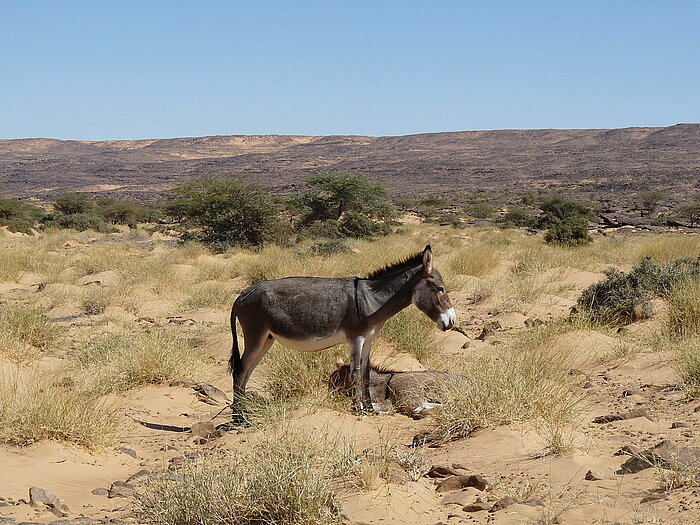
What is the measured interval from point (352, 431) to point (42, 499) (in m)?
2.50

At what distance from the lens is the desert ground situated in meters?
4.35

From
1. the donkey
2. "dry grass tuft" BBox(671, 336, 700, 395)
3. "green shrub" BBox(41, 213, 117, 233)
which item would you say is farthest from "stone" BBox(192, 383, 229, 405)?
"green shrub" BBox(41, 213, 117, 233)

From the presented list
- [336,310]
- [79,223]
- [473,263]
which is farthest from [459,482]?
[79,223]

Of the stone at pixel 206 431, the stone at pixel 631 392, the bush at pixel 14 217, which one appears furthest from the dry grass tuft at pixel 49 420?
the bush at pixel 14 217

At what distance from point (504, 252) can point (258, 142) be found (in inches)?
6211

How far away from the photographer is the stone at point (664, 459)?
467 cm

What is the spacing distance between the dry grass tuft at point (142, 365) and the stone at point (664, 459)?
521cm

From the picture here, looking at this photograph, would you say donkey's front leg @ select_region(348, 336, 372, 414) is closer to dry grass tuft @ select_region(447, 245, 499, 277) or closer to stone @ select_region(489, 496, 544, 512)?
stone @ select_region(489, 496, 544, 512)

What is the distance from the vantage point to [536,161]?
4651 inches

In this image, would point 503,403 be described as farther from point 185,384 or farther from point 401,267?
point 185,384

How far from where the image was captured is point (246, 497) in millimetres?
4188

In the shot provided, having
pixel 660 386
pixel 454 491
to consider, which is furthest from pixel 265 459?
pixel 660 386

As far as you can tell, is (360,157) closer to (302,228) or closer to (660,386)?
(302,228)

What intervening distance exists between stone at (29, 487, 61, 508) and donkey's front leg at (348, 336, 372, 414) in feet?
9.26
